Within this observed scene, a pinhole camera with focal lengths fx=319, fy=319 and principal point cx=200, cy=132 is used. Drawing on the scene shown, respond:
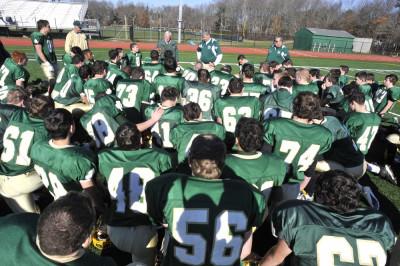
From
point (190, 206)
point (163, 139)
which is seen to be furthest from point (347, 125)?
point (190, 206)

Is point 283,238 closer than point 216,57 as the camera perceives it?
Yes

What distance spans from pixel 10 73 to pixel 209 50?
21.6 feet

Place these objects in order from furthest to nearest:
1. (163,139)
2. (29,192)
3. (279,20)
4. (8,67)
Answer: (279,20) → (8,67) → (163,139) → (29,192)

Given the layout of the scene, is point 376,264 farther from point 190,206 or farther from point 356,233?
point 190,206

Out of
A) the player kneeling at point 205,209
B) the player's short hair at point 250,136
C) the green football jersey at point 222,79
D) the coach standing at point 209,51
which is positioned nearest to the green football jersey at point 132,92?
the green football jersey at point 222,79

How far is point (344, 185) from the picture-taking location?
2705 mm

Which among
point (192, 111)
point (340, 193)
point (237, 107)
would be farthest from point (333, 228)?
point (237, 107)

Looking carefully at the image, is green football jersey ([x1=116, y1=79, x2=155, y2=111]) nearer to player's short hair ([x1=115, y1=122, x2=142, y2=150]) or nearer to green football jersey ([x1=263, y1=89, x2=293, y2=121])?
green football jersey ([x1=263, y1=89, x2=293, y2=121])

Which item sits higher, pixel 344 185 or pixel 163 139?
pixel 344 185

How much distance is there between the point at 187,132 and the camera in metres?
4.79

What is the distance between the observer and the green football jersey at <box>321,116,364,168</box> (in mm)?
5535

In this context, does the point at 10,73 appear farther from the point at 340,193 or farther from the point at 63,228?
the point at 340,193

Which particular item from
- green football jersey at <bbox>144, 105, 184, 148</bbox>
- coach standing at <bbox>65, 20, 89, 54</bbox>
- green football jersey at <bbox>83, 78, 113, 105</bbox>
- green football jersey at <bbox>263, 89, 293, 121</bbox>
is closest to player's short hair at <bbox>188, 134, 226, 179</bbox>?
green football jersey at <bbox>144, 105, 184, 148</bbox>

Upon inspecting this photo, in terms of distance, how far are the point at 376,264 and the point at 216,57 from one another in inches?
409
